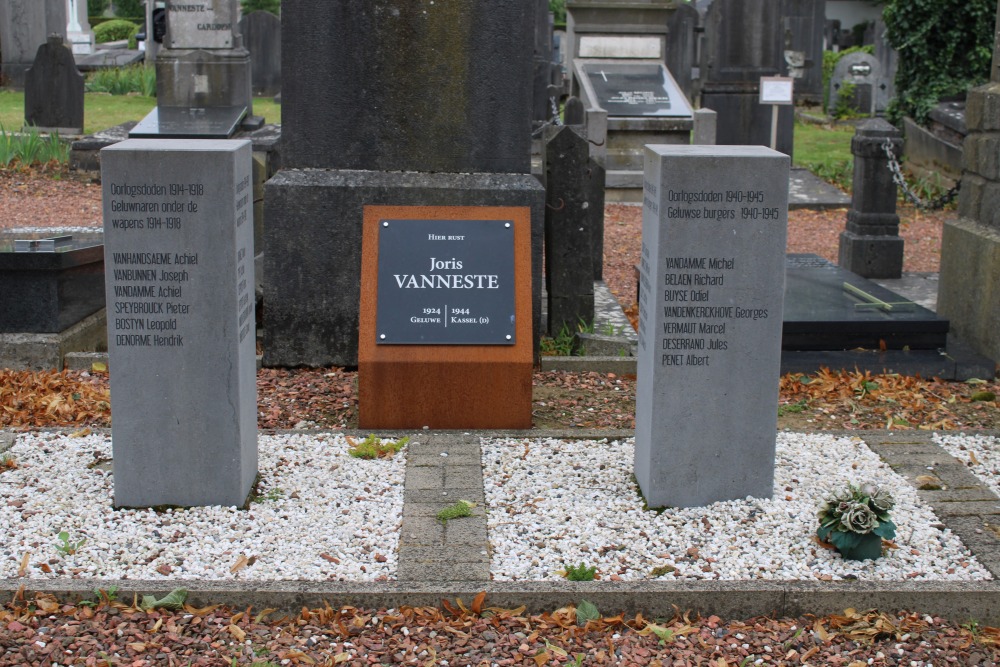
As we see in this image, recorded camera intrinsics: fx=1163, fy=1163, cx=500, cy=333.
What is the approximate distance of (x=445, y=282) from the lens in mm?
5586

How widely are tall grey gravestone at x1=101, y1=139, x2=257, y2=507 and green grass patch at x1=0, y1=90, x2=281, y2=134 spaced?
1449 cm

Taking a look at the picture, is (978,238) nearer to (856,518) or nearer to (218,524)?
(856,518)

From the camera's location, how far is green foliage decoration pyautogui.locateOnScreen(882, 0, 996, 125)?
51.4 feet

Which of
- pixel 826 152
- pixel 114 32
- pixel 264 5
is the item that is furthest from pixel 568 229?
pixel 114 32

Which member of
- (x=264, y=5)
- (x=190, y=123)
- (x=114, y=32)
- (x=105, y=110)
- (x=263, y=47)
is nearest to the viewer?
(x=190, y=123)

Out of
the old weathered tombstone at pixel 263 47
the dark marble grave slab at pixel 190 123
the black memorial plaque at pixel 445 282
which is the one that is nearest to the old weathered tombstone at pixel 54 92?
the dark marble grave slab at pixel 190 123

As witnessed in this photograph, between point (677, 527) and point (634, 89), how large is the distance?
11720 mm

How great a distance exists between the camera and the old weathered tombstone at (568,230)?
7.18 metres

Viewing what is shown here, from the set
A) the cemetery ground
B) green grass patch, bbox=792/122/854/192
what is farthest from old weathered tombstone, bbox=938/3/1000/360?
green grass patch, bbox=792/122/854/192

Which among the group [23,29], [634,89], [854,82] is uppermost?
[23,29]

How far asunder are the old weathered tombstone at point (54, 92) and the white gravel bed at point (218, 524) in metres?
13.1

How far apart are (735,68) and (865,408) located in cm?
1180

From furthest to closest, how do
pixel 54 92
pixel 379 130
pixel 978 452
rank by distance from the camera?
pixel 54 92, pixel 379 130, pixel 978 452

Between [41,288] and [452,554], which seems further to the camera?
[41,288]
